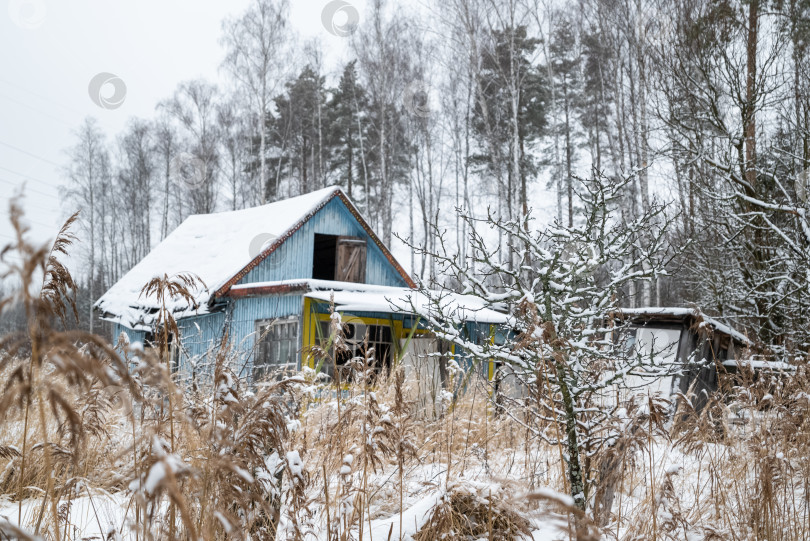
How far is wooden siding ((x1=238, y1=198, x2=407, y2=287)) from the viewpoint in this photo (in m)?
13.7

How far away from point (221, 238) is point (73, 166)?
59.8 feet

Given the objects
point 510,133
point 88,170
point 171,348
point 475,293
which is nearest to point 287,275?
point 171,348

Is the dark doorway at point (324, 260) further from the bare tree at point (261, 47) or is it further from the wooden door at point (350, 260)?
the bare tree at point (261, 47)

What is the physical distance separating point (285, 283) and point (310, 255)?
2739 millimetres

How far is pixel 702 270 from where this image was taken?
1032cm

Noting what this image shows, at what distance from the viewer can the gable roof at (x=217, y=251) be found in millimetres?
13219

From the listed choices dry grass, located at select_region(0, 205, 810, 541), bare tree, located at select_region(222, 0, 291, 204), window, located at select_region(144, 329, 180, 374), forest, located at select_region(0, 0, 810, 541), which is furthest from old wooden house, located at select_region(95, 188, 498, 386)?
dry grass, located at select_region(0, 205, 810, 541)

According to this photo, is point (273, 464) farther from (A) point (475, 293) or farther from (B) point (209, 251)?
(B) point (209, 251)

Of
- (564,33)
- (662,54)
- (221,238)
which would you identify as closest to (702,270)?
(662,54)

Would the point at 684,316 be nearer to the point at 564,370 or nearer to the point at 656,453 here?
the point at 656,453

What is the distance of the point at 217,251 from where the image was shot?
15.3 metres

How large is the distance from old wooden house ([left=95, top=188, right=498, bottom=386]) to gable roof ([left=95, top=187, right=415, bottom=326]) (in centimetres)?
4

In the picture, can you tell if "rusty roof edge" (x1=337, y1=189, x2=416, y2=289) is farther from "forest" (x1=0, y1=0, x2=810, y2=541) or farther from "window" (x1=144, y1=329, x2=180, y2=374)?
"window" (x1=144, y1=329, x2=180, y2=374)

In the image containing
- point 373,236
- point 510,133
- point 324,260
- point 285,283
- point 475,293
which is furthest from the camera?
point 510,133
